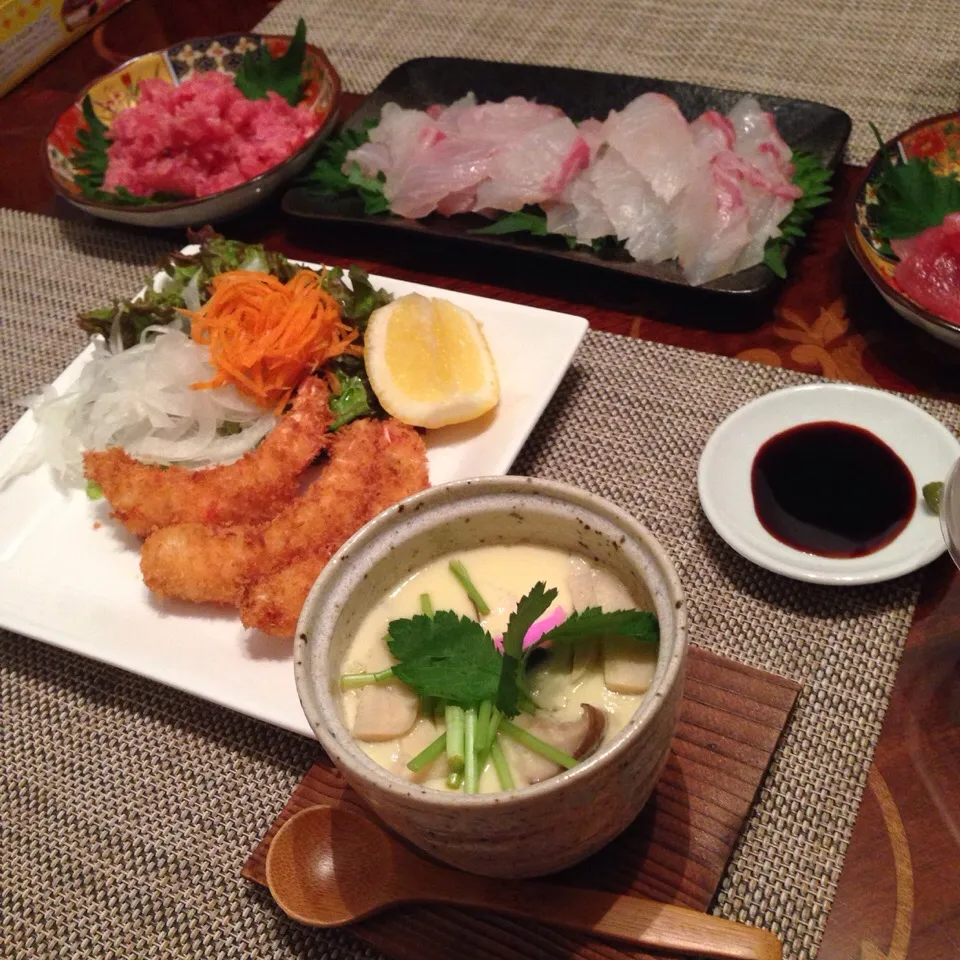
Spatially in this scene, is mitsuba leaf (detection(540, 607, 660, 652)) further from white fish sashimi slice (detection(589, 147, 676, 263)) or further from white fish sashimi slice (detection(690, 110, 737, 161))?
white fish sashimi slice (detection(690, 110, 737, 161))

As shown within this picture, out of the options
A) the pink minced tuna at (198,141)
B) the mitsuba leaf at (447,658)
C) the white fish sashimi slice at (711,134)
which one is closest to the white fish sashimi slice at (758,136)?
the white fish sashimi slice at (711,134)

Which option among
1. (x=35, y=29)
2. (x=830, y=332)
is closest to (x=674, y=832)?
(x=830, y=332)

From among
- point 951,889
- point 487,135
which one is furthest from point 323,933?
point 487,135

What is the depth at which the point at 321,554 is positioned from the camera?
1499 mm

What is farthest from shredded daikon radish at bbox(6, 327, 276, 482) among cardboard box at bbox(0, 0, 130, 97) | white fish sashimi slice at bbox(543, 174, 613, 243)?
cardboard box at bbox(0, 0, 130, 97)

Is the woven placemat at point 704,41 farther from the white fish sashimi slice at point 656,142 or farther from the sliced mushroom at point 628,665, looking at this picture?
the sliced mushroom at point 628,665

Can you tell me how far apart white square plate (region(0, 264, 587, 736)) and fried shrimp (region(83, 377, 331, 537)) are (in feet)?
0.31

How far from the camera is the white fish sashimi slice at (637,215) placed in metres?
1.89

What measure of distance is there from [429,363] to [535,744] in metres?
0.99

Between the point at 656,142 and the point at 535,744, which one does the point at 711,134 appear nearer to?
the point at 656,142

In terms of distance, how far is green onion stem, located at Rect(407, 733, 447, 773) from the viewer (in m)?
0.90

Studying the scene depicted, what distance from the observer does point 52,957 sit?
47.8 inches

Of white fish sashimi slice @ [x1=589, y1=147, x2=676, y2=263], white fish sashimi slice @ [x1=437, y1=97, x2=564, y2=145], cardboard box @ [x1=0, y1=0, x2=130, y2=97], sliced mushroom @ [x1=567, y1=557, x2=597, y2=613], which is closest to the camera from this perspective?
sliced mushroom @ [x1=567, y1=557, x2=597, y2=613]

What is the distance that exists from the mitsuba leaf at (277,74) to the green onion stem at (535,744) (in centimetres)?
226
